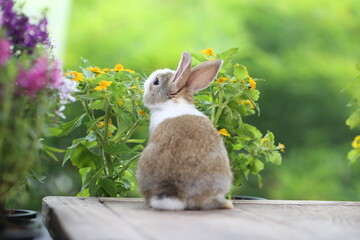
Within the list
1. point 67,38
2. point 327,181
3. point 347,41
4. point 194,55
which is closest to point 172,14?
point 67,38

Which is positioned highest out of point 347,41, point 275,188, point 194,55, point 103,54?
point 347,41

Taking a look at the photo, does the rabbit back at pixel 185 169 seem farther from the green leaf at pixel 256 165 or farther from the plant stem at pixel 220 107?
the green leaf at pixel 256 165

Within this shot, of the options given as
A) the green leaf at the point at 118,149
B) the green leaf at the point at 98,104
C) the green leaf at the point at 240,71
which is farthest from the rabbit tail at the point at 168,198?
the green leaf at the point at 240,71

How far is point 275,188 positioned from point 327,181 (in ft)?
1.40

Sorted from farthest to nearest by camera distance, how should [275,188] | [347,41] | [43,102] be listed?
[347,41] → [275,188] → [43,102]

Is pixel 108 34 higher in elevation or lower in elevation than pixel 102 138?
higher

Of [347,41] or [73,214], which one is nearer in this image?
[73,214]

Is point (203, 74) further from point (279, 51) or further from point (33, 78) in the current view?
point (279, 51)

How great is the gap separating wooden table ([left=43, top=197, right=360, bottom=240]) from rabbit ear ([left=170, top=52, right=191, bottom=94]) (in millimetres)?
407

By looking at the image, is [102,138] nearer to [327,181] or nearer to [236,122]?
[236,122]

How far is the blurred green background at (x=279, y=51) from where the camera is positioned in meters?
3.80

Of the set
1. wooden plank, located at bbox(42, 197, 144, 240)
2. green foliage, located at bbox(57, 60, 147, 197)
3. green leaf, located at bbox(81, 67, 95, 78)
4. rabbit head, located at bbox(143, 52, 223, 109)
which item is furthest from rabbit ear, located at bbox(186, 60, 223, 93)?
wooden plank, located at bbox(42, 197, 144, 240)

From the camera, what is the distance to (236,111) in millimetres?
1871

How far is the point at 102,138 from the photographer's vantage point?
178cm
